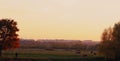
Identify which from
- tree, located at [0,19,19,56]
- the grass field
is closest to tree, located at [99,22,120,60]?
the grass field

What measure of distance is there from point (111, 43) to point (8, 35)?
2199 cm

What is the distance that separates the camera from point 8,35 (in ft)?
319

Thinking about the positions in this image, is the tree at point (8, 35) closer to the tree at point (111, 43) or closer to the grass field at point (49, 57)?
the grass field at point (49, 57)

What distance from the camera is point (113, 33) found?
99.1 m

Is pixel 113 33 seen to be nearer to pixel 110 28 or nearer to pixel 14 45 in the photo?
pixel 110 28

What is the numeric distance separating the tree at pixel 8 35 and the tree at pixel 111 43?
1856cm

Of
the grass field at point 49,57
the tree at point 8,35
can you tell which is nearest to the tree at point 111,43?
the grass field at point 49,57

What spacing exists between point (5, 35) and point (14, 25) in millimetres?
2958

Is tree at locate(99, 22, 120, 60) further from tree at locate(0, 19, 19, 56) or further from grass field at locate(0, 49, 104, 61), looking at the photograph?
tree at locate(0, 19, 19, 56)

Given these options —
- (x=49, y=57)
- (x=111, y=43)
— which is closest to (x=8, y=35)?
(x=49, y=57)

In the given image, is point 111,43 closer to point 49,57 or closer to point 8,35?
point 49,57

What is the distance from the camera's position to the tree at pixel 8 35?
9644cm

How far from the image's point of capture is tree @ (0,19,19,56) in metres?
96.4

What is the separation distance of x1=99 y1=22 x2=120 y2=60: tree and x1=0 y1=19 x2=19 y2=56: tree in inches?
Answer: 731
